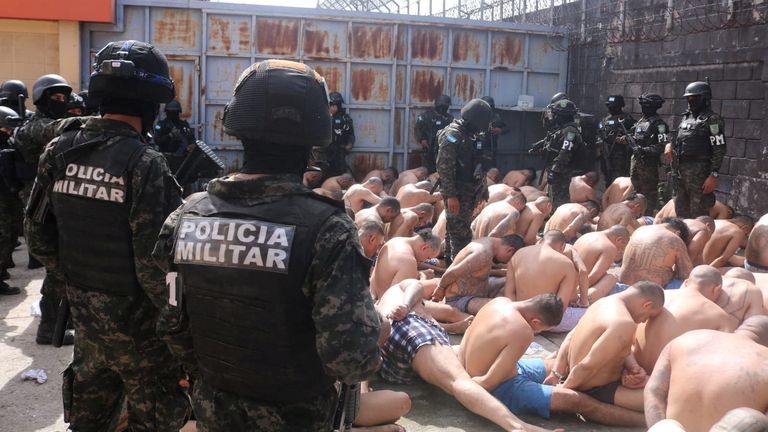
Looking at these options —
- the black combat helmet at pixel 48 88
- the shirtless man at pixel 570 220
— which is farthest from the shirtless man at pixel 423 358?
the shirtless man at pixel 570 220

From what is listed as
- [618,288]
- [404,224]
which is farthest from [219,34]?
[618,288]

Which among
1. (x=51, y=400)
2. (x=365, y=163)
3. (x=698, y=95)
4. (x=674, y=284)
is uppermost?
(x=698, y=95)

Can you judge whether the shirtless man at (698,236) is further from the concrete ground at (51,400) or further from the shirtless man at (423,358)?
the shirtless man at (423,358)

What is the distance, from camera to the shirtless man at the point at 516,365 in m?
3.65

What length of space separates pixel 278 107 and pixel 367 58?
871 cm

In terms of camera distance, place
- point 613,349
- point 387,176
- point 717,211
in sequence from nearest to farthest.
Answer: point 613,349, point 717,211, point 387,176

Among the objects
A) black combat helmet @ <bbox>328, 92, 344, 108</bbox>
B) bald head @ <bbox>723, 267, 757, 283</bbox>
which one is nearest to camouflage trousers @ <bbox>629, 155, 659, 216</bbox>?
black combat helmet @ <bbox>328, 92, 344, 108</bbox>

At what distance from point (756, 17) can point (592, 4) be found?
341 centimetres

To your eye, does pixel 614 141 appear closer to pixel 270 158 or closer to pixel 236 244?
pixel 270 158

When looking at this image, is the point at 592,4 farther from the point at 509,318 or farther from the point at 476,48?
the point at 509,318

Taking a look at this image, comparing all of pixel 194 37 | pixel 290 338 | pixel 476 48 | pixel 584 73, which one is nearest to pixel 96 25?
pixel 194 37

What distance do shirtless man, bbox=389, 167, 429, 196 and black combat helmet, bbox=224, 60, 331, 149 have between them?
7.59 m

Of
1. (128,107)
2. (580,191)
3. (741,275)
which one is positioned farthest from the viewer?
(580,191)

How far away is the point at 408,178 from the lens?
9.58 m
